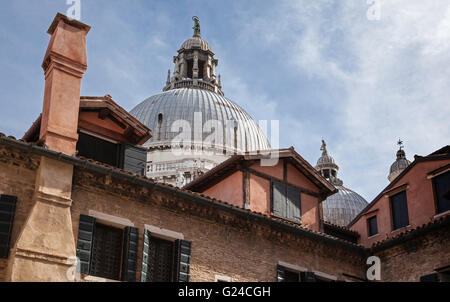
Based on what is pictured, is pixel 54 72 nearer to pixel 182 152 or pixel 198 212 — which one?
pixel 198 212

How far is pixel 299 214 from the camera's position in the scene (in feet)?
77.4

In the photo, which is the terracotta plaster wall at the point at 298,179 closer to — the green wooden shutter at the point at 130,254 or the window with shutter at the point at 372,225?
the window with shutter at the point at 372,225

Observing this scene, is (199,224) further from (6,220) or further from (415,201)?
(415,201)

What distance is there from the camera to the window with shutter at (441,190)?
23.2m

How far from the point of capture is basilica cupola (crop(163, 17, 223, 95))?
71062 millimetres

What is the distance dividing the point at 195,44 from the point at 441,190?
2019 inches

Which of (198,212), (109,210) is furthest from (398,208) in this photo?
(109,210)

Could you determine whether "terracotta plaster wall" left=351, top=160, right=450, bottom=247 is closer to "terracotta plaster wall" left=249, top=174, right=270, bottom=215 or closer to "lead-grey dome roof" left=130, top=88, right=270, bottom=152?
"terracotta plaster wall" left=249, top=174, right=270, bottom=215

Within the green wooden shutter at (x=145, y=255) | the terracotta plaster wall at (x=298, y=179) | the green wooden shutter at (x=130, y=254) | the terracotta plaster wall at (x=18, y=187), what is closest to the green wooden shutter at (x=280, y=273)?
the green wooden shutter at (x=145, y=255)

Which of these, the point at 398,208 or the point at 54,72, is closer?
the point at 54,72

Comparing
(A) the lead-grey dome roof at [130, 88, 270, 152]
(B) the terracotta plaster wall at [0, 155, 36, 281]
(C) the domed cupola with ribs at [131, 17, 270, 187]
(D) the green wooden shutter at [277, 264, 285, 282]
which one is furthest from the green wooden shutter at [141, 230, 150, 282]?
(A) the lead-grey dome roof at [130, 88, 270, 152]

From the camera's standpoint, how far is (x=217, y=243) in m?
19.5

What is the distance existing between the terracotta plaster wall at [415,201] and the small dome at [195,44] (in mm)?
48385

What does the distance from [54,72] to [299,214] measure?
8612mm
